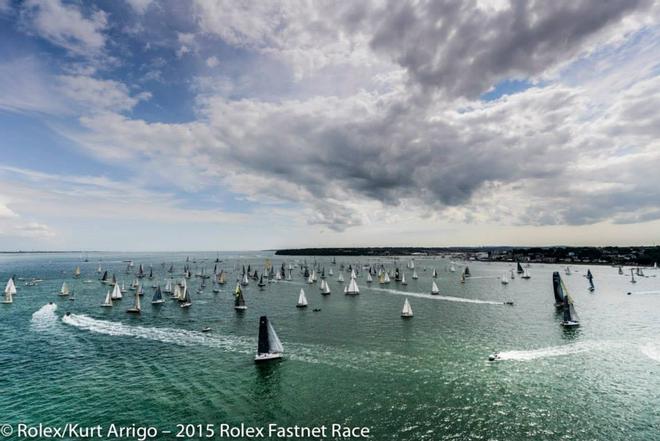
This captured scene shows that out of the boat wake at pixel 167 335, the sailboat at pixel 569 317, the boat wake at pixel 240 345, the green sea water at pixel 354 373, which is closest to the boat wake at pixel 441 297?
the green sea water at pixel 354 373

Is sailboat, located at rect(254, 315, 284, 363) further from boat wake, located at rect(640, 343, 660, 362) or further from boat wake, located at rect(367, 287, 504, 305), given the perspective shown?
boat wake, located at rect(367, 287, 504, 305)

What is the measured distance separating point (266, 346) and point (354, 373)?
13034 mm

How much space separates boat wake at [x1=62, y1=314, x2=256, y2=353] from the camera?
56.5 metres

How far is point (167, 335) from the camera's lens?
62.8m

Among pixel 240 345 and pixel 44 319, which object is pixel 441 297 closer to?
pixel 240 345

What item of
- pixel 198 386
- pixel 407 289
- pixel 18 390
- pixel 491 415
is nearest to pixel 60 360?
pixel 18 390

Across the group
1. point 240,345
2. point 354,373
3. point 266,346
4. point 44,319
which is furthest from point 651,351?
point 44,319

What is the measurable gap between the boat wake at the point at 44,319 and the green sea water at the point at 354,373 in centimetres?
65

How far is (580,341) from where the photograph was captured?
58688mm

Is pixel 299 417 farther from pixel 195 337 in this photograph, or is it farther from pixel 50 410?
pixel 195 337

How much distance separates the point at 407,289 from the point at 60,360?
107976 millimetres

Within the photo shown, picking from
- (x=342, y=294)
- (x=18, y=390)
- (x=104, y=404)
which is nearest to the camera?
(x=104, y=404)

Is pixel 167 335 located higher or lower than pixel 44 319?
lower

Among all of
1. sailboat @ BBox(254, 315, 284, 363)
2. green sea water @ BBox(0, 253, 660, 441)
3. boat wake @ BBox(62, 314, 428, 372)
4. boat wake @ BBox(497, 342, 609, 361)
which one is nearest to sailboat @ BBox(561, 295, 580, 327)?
green sea water @ BBox(0, 253, 660, 441)
